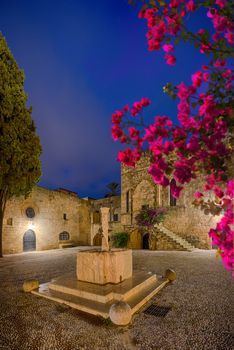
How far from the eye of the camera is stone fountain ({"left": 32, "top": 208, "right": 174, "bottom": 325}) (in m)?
4.68

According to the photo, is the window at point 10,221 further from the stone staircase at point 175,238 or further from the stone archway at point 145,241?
the stone staircase at point 175,238

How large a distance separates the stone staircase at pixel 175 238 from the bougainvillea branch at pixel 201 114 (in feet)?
46.5

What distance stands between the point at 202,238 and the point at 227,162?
15.8 meters

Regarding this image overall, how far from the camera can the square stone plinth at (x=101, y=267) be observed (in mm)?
5500

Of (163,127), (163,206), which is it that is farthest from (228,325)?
(163,206)

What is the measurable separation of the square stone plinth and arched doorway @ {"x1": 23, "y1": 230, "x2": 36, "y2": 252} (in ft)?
46.4

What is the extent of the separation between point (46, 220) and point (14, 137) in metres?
9.63

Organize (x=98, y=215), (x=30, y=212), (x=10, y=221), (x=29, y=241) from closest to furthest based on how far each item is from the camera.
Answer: (x=10, y=221)
(x=29, y=241)
(x=30, y=212)
(x=98, y=215)

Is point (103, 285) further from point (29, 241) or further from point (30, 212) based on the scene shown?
point (30, 212)

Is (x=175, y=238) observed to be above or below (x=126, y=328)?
below

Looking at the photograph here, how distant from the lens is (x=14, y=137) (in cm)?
1252

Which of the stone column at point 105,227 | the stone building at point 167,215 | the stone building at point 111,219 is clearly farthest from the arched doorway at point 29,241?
the stone column at point 105,227

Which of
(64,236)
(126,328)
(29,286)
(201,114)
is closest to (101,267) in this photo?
(126,328)

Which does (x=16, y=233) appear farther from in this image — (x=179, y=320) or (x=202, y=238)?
(x=179, y=320)
